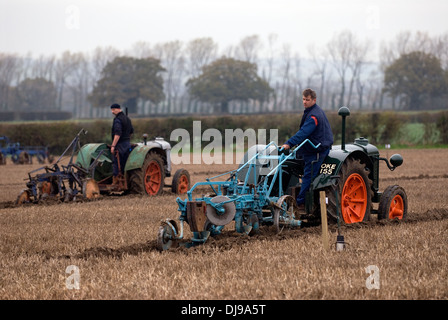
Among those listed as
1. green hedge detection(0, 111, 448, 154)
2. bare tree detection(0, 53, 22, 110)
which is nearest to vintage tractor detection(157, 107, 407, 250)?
green hedge detection(0, 111, 448, 154)

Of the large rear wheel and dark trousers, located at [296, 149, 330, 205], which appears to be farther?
the large rear wheel

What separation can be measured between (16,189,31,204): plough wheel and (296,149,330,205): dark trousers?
654cm

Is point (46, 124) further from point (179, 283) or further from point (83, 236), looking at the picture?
point (179, 283)

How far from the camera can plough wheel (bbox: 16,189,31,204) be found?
13664 mm

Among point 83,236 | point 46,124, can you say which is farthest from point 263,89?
point 83,236

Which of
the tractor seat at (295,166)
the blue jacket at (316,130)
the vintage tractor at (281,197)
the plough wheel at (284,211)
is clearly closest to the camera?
the vintage tractor at (281,197)

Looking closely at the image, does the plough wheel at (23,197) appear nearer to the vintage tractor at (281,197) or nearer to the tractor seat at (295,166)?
the vintage tractor at (281,197)

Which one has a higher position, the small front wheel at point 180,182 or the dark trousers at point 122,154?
the dark trousers at point 122,154

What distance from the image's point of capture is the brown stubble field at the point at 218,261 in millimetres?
5891
